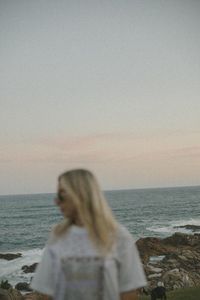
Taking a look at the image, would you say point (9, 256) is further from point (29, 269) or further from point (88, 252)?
point (88, 252)

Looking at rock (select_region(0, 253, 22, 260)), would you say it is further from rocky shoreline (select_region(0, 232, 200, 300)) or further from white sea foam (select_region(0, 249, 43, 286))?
white sea foam (select_region(0, 249, 43, 286))

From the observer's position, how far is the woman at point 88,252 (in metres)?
2.32

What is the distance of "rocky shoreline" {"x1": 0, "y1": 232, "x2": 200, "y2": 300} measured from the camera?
19.5 m

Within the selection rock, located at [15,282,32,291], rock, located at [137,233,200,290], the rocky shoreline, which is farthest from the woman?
rock, located at [15,282,32,291]

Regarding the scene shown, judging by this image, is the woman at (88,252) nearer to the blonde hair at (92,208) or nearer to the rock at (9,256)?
the blonde hair at (92,208)

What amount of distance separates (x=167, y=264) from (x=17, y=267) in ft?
35.1

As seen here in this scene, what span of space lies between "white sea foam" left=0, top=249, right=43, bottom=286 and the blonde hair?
23598 millimetres

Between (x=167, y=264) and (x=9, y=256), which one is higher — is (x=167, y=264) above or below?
above

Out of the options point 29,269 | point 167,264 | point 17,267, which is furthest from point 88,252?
point 17,267

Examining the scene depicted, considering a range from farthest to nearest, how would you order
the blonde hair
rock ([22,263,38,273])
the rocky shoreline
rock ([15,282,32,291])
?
rock ([22,263,38,273]), rock ([15,282,32,291]), the rocky shoreline, the blonde hair

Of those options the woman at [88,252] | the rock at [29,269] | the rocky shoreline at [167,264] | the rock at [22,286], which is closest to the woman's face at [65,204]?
the woman at [88,252]

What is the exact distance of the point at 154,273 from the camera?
78.3 feet

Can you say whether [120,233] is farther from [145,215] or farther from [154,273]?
[145,215]

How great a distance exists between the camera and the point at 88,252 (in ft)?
7.72
